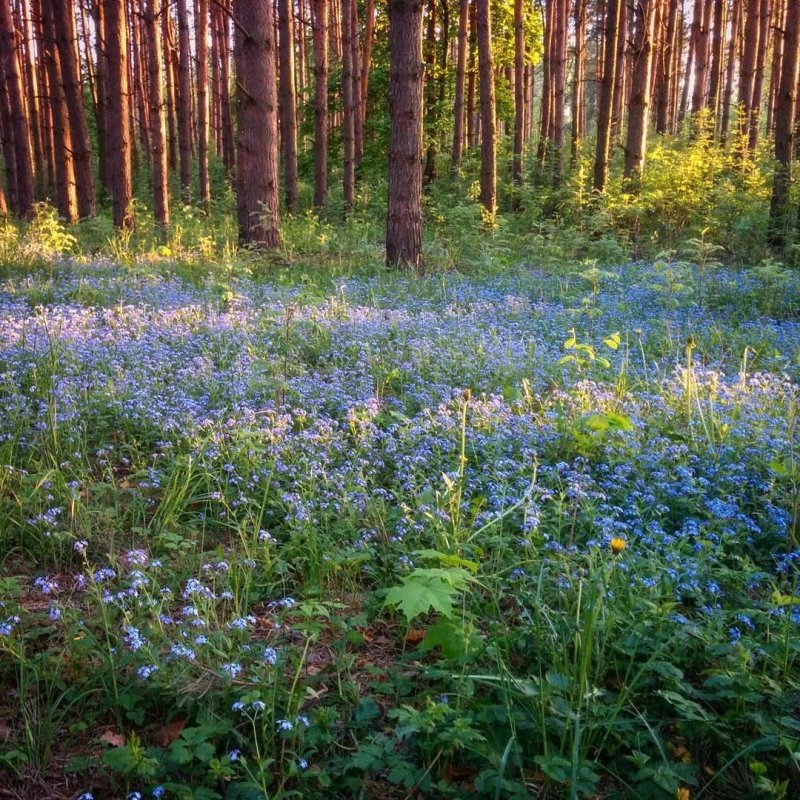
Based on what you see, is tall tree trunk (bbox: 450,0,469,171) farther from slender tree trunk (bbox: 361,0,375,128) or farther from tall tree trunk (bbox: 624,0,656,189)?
tall tree trunk (bbox: 624,0,656,189)

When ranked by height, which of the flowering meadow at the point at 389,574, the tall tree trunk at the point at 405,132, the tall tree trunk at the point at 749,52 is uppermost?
the tall tree trunk at the point at 749,52

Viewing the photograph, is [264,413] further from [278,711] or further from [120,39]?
[120,39]

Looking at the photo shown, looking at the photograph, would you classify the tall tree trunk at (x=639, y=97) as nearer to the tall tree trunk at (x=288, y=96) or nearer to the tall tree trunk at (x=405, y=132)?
the tall tree trunk at (x=405, y=132)

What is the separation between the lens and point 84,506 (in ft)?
11.4

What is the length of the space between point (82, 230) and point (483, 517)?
44.4 ft

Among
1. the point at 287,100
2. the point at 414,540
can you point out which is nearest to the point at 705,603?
the point at 414,540

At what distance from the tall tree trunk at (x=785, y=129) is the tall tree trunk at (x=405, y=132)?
6999 millimetres

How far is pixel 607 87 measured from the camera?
16875mm

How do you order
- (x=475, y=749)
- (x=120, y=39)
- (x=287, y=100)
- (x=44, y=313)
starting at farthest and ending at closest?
1. (x=287, y=100)
2. (x=120, y=39)
3. (x=44, y=313)
4. (x=475, y=749)

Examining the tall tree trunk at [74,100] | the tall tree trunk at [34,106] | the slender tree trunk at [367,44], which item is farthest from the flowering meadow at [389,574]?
the tall tree trunk at [34,106]

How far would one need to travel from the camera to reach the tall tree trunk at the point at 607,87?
53.4ft

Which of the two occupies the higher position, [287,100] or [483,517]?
[287,100]

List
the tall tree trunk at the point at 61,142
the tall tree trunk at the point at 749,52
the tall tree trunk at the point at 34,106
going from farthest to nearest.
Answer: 1. the tall tree trunk at the point at 34,106
2. the tall tree trunk at the point at 749,52
3. the tall tree trunk at the point at 61,142

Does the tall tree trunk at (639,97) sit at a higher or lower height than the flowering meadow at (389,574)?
higher
